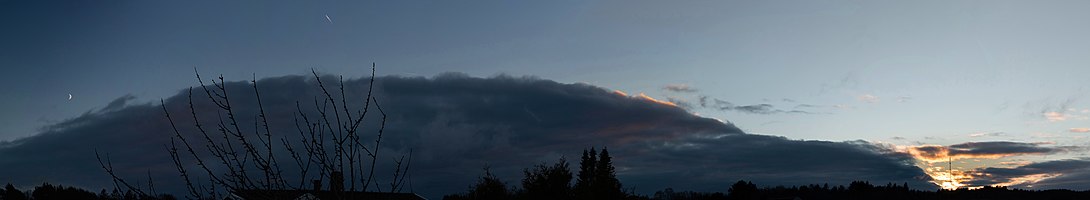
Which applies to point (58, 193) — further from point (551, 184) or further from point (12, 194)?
point (551, 184)

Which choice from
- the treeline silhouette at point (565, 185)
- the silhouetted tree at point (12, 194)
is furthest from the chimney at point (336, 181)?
the silhouetted tree at point (12, 194)

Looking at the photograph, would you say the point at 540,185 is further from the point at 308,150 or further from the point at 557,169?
the point at 308,150

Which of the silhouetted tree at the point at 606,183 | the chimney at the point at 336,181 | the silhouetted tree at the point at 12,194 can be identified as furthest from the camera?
the silhouetted tree at the point at 12,194

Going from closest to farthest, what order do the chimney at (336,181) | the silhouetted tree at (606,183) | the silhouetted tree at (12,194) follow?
the chimney at (336,181) → the silhouetted tree at (606,183) → the silhouetted tree at (12,194)

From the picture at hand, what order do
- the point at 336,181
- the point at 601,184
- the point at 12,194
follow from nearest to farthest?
the point at 336,181, the point at 601,184, the point at 12,194

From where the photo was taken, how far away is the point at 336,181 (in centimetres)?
723

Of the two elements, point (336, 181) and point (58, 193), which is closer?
point (336, 181)

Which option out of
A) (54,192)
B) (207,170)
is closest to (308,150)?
(207,170)

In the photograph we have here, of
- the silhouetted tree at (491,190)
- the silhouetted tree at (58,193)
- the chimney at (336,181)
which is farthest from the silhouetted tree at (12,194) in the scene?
the chimney at (336,181)

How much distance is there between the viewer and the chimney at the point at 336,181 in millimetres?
7079

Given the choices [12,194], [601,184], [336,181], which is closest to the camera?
[336,181]

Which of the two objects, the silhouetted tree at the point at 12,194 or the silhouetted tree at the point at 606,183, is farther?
the silhouetted tree at the point at 12,194

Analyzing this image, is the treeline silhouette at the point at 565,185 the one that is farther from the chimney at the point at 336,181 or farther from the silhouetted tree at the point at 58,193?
the silhouetted tree at the point at 58,193

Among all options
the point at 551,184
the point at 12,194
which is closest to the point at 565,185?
the point at 551,184
